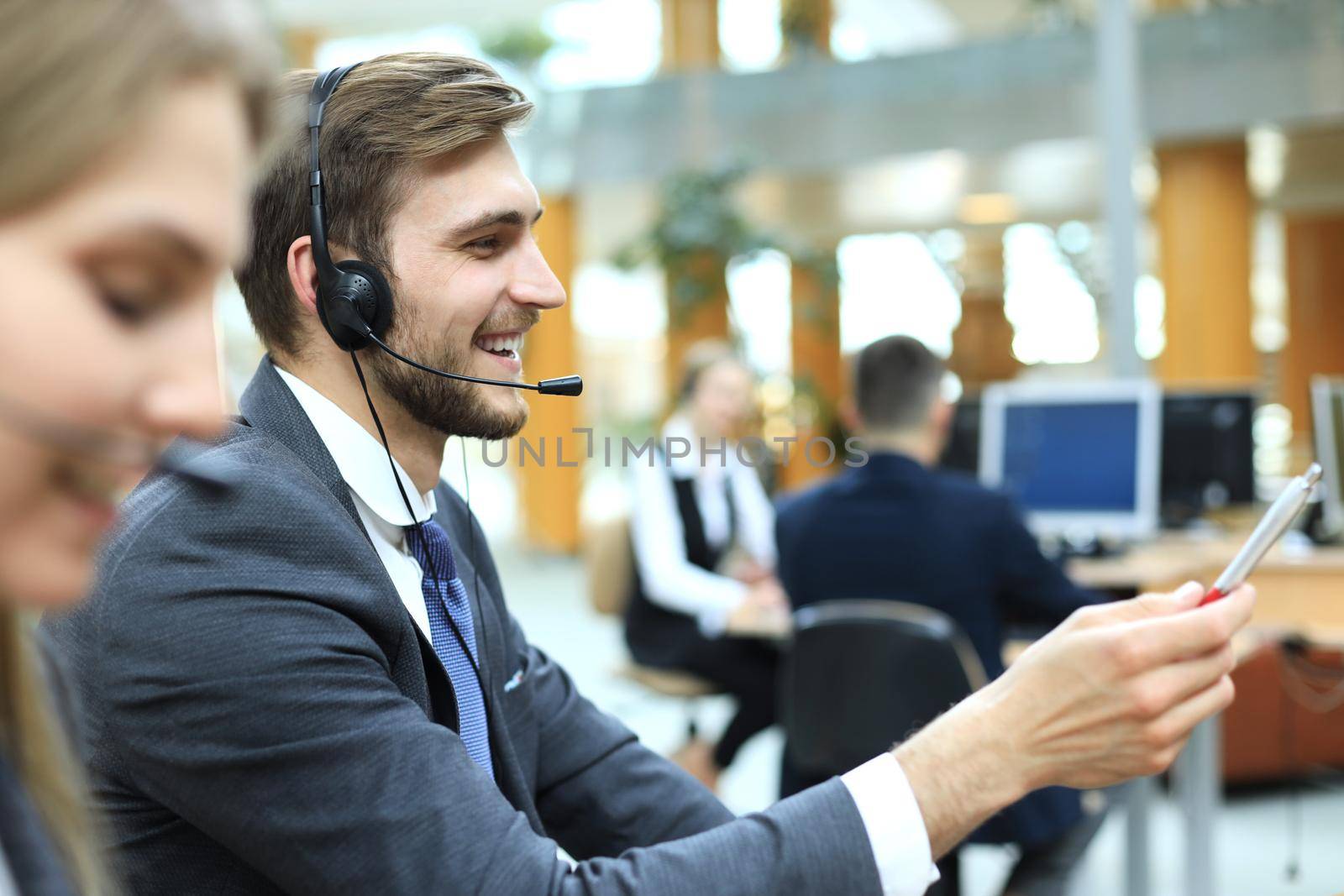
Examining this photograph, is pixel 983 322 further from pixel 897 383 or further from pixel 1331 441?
pixel 897 383

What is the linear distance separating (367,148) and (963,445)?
3698 millimetres

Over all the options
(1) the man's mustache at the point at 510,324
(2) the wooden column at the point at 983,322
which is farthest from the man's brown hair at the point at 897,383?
(2) the wooden column at the point at 983,322

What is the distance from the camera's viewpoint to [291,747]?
78cm

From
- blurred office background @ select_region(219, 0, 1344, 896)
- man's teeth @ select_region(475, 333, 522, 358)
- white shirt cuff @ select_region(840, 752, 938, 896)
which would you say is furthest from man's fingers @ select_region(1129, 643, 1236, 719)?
blurred office background @ select_region(219, 0, 1344, 896)

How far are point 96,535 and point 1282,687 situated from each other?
411 centimetres

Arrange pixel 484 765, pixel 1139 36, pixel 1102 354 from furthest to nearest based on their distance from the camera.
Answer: pixel 1102 354 < pixel 1139 36 < pixel 484 765

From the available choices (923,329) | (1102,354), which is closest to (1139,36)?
(923,329)

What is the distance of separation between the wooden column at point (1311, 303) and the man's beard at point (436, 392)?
12.8m

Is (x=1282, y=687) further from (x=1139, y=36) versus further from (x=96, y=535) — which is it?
(x=1139, y=36)

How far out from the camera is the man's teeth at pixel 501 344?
3.64ft

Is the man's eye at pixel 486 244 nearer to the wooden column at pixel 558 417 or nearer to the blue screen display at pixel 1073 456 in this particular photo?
the blue screen display at pixel 1073 456

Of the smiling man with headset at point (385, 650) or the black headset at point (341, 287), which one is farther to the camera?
the black headset at point (341, 287)

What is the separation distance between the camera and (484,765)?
3.30 ft

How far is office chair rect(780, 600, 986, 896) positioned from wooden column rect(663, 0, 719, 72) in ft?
28.1
